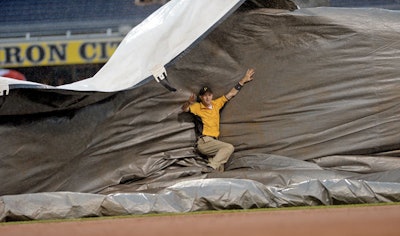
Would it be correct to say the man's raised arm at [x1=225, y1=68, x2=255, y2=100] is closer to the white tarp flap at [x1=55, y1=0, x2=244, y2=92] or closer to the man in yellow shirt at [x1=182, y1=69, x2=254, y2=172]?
the man in yellow shirt at [x1=182, y1=69, x2=254, y2=172]

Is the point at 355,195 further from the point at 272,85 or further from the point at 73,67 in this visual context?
the point at 73,67

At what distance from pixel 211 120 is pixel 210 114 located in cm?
4

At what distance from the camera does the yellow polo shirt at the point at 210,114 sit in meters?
5.38

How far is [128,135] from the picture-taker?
5328 millimetres

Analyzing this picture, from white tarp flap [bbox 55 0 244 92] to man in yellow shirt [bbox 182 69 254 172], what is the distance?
1.72 ft

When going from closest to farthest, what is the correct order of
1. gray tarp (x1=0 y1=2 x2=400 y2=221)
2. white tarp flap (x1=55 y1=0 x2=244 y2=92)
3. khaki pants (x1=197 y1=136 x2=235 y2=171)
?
white tarp flap (x1=55 y1=0 x2=244 y2=92) → gray tarp (x1=0 y1=2 x2=400 y2=221) → khaki pants (x1=197 y1=136 x2=235 y2=171)

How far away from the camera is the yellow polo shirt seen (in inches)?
212

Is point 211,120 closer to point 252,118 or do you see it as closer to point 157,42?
point 252,118

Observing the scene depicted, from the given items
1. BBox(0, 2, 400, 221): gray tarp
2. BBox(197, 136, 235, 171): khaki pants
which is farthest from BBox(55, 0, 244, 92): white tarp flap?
BBox(197, 136, 235, 171): khaki pants

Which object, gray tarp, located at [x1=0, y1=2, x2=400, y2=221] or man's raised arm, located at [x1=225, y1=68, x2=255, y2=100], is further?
man's raised arm, located at [x1=225, y1=68, x2=255, y2=100]

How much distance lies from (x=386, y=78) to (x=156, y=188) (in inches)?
64.0

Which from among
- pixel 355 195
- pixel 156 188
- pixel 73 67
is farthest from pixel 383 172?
pixel 73 67

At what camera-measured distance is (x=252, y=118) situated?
214 inches

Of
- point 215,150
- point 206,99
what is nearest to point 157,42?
point 206,99
